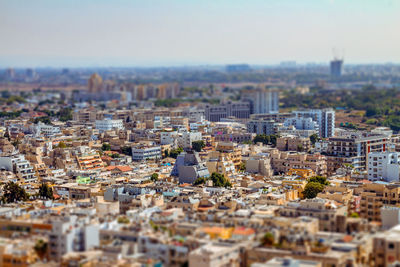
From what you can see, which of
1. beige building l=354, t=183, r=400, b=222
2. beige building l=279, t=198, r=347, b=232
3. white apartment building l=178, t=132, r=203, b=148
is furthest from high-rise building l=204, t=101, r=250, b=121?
beige building l=279, t=198, r=347, b=232

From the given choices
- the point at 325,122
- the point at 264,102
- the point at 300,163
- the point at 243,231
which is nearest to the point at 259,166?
the point at 300,163

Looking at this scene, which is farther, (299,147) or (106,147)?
(106,147)

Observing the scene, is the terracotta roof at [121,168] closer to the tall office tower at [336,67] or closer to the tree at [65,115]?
the tree at [65,115]

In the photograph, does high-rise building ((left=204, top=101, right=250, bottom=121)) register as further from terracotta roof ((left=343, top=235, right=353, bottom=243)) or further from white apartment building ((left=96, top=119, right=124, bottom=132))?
terracotta roof ((left=343, top=235, right=353, bottom=243))

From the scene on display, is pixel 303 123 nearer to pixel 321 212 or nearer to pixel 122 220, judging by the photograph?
pixel 321 212

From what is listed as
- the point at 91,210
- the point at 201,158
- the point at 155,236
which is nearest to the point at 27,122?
the point at 201,158

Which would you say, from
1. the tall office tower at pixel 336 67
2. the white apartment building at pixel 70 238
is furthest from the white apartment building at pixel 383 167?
the tall office tower at pixel 336 67
